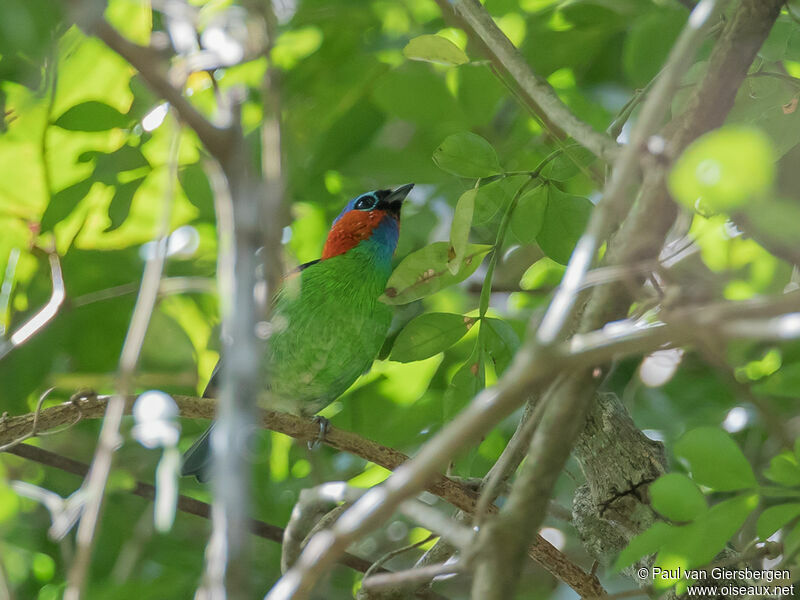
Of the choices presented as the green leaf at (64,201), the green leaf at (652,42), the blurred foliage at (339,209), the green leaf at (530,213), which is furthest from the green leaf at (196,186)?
the green leaf at (652,42)

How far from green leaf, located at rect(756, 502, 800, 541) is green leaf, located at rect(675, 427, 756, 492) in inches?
6.6

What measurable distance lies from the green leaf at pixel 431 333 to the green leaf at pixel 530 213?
0.97 feet

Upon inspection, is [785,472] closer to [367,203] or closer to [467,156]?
[467,156]

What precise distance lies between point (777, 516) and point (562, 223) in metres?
0.86

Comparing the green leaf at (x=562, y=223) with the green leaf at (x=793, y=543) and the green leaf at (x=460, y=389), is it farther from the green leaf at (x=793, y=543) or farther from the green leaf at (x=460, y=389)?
the green leaf at (x=793, y=543)

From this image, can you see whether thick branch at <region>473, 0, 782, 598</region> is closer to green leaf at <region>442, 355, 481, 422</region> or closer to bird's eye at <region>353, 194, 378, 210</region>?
green leaf at <region>442, 355, 481, 422</region>

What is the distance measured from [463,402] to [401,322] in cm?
125

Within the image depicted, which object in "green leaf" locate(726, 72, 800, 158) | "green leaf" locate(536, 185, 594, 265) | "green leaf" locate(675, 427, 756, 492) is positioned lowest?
"green leaf" locate(675, 427, 756, 492)

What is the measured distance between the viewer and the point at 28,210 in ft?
10.1

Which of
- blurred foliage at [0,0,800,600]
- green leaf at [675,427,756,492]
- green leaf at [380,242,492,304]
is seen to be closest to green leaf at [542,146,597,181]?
blurred foliage at [0,0,800,600]

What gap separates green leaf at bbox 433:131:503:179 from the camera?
2074 mm

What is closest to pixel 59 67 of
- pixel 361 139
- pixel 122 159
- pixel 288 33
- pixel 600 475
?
pixel 122 159

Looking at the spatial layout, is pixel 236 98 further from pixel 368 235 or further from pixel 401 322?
pixel 368 235

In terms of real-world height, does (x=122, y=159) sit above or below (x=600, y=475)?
above
